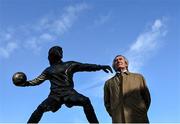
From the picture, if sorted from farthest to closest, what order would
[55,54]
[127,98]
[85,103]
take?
[55,54]
[127,98]
[85,103]

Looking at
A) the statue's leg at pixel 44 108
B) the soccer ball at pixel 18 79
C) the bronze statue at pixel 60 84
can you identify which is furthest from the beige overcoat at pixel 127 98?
the soccer ball at pixel 18 79

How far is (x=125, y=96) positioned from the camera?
8.12 metres

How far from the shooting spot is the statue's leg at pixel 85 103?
7947 millimetres

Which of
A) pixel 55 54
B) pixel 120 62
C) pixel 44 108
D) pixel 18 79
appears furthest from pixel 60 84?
pixel 120 62

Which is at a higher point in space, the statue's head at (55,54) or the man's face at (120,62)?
the statue's head at (55,54)

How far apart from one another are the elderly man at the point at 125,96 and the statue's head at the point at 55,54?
1.07 meters

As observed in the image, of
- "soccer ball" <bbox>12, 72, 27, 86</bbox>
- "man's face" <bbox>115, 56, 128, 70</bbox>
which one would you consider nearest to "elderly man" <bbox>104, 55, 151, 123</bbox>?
"man's face" <bbox>115, 56, 128, 70</bbox>

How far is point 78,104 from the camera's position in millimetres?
8031

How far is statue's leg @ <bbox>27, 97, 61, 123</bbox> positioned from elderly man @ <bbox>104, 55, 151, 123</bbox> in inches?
38.5

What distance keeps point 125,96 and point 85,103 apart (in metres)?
0.76

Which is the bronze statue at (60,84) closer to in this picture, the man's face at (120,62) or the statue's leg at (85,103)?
the statue's leg at (85,103)

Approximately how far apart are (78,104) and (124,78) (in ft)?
3.39

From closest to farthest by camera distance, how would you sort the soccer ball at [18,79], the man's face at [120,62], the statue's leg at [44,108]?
the statue's leg at [44,108] → the soccer ball at [18,79] → the man's face at [120,62]

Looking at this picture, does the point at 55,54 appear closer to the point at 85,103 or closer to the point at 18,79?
the point at 18,79
